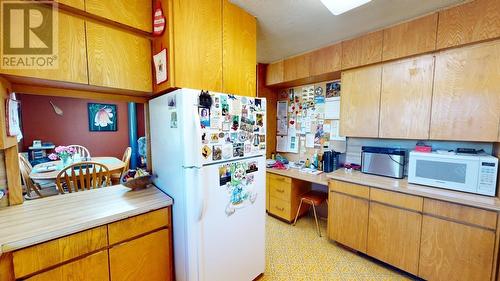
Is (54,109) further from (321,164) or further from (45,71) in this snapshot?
(321,164)

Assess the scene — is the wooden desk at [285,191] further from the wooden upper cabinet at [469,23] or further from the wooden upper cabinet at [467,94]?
the wooden upper cabinet at [469,23]

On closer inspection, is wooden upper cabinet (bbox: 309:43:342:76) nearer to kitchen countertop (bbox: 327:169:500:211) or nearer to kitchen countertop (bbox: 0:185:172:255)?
kitchen countertop (bbox: 327:169:500:211)

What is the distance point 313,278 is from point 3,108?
8.48 feet

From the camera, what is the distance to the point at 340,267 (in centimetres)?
189

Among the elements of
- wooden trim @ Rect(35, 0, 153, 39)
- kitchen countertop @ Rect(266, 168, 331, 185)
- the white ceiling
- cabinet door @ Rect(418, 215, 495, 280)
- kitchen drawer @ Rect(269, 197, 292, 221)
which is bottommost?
kitchen drawer @ Rect(269, 197, 292, 221)

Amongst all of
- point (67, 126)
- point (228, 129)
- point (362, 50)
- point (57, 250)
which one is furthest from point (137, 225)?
point (67, 126)

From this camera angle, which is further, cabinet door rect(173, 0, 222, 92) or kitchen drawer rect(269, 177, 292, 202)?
kitchen drawer rect(269, 177, 292, 202)

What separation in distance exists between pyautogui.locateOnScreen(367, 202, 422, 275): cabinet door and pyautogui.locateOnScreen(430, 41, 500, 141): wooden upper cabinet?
760 mm

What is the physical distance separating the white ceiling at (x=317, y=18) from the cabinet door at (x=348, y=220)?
5.57 feet

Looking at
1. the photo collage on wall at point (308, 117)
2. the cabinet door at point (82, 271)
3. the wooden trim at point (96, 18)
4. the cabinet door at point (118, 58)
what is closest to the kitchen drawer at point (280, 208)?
the photo collage on wall at point (308, 117)

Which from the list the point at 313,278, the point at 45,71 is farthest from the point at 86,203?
the point at 313,278

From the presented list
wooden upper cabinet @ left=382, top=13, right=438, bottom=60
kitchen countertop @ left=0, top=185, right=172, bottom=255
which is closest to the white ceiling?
wooden upper cabinet @ left=382, top=13, right=438, bottom=60

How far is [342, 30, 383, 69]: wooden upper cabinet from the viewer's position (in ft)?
6.31
